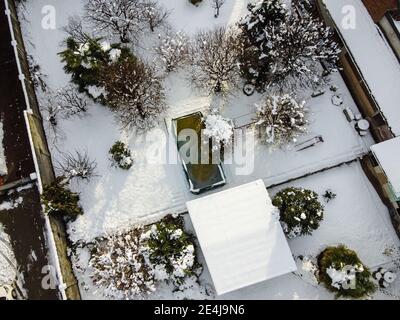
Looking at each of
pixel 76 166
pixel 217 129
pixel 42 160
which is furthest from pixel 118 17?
pixel 42 160

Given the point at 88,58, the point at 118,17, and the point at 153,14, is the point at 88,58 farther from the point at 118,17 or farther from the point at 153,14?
the point at 153,14

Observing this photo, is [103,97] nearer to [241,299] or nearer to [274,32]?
[274,32]

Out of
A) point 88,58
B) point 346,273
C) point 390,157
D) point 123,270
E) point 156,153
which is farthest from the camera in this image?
point 156,153

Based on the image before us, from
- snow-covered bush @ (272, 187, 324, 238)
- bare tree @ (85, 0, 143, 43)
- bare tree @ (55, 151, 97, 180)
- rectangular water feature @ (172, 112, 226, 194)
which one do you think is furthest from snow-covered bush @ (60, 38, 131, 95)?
snow-covered bush @ (272, 187, 324, 238)

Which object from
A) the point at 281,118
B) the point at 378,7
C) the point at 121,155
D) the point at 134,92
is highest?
the point at 134,92

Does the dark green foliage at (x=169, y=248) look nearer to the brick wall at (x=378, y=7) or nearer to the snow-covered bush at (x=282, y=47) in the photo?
the snow-covered bush at (x=282, y=47)

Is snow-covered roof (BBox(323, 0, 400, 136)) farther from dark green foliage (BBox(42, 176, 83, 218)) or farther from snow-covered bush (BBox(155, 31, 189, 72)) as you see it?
dark green foliage (BBox(42, 176, 83, 218))
